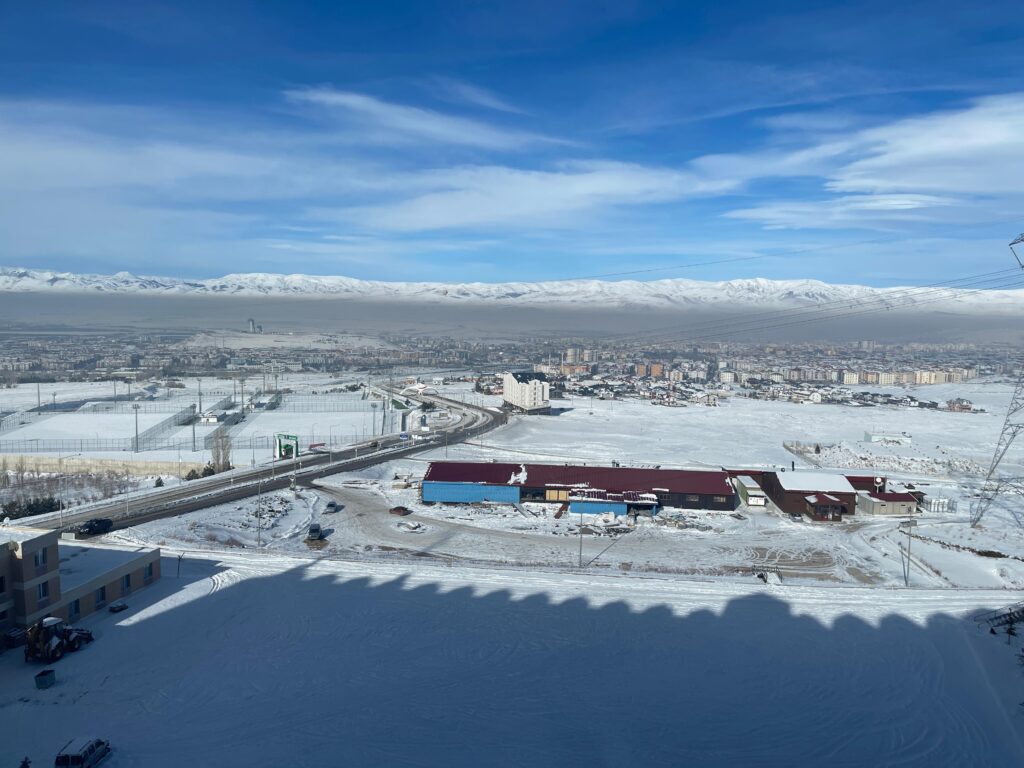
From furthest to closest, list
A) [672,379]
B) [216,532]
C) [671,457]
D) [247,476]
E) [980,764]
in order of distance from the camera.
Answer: [672,379], [671,457], [247,476], [216,532], [980,764]

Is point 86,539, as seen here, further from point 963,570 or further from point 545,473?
point 963,570

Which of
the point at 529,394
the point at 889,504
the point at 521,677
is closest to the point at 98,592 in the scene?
the point at 521,677

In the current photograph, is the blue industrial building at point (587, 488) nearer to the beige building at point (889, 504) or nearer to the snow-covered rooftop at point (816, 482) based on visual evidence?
the snow-covered rooftop at point (816, 482)

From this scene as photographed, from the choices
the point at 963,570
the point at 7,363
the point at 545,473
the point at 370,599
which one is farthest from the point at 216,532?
the point at 7,363

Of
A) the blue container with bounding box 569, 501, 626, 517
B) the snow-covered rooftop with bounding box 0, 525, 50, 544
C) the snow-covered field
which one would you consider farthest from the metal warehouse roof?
the snow-covered field

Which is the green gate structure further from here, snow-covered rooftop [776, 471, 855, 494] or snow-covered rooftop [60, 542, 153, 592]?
snow-covered rooftop [776, 471, 855, 494]

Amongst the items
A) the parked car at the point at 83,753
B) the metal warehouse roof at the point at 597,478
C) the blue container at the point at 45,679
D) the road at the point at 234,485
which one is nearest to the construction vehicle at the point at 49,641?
the blue container at the point at 45,679
